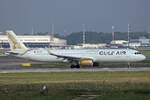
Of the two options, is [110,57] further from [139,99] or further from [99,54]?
[139,99]

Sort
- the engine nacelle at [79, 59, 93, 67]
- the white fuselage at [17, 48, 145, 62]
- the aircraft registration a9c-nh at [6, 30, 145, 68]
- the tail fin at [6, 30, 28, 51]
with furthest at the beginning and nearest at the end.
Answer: the tail fin at [6, 30, 28, 51] → the white fuselage at [17, 48, 145, 62] → the aircraft registration a9c-nh at [6, 30, 145, 68] → the engine nacelle at [79, 59, 93, 67]

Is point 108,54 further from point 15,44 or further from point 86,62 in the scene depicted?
point 15,44

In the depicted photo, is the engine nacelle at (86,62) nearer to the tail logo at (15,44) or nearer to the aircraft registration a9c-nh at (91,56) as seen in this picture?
the aircraft registration a9c-nh at (91,56)

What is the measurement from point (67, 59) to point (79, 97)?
4191cm

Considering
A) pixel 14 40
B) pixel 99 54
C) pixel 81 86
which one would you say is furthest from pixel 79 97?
pixel 14 40

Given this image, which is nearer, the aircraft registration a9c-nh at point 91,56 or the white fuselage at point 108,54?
the aircraft registration a9c-nh at point 91,56

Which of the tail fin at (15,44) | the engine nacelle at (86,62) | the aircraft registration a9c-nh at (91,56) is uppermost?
the tail fin at (15,44)

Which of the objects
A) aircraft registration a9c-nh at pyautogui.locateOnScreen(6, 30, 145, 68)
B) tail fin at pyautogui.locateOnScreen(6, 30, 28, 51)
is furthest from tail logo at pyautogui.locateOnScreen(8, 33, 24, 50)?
aircraft registration a9c-nh at pyautogui.locateOnScreen(6, 30, 145, 68)

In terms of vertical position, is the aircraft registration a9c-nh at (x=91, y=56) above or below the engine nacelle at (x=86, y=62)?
above

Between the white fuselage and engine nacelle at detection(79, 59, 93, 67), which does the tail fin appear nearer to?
the white fuselage

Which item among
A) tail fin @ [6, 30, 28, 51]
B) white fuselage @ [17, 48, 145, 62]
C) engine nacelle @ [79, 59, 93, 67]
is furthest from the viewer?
tail fin @ [6, 30, 28, 51]

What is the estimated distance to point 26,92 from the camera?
33.9m


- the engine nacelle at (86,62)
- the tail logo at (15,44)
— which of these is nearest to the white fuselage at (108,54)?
the engine nacelle at (86,62)

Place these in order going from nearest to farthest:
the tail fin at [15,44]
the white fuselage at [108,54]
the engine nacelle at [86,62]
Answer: the engine nacelle at [86,62] → the white fuselage at [108,54] → the tail fin at [15,44]
